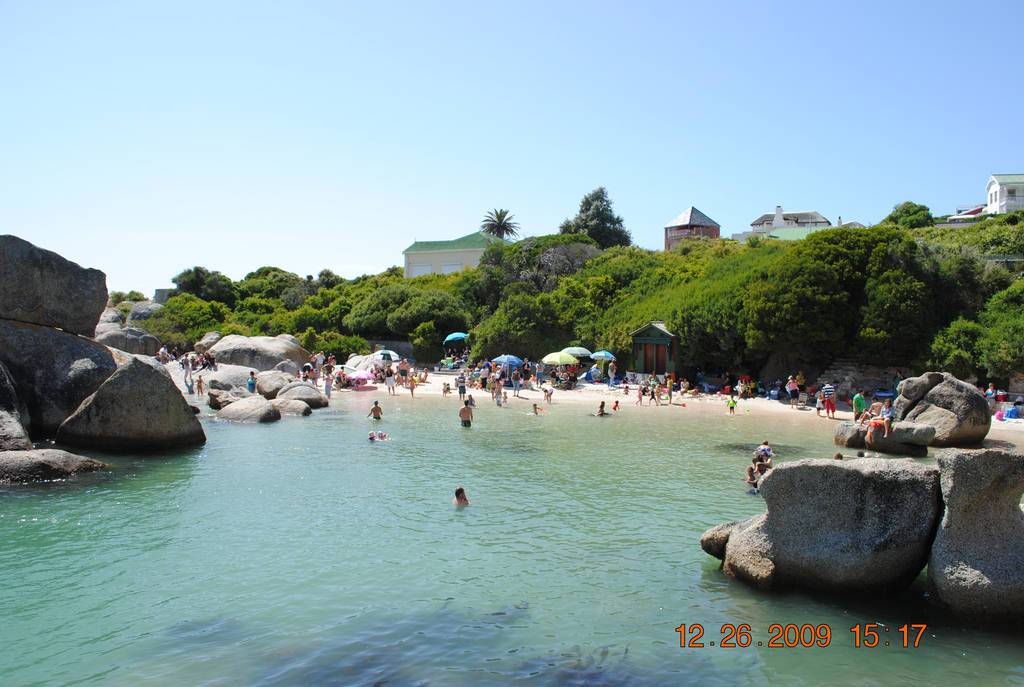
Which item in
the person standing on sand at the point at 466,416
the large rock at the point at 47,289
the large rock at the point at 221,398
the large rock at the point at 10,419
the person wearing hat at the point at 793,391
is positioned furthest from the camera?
the person wearing hat at the point at 793,391

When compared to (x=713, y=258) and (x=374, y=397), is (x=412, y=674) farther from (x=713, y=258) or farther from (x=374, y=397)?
(x=713, y=258)

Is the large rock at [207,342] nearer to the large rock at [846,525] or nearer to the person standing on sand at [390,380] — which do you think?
the person standing on sand at [390,380]

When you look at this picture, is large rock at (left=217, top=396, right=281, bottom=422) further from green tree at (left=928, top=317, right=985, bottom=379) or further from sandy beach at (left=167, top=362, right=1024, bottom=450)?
green tree at (left=928, top=317, right=985, bottom=379)

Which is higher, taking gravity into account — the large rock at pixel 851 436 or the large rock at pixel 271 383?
the large rock at pixel 271 383

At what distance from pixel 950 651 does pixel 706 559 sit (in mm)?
3845

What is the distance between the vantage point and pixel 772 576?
10344 mm

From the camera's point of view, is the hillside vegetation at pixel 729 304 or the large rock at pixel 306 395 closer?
the hillside vegetation at pixel 729 304

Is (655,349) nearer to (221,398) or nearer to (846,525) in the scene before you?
(221,398)

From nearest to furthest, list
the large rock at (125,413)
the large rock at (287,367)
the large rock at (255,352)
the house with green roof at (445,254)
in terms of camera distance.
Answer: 1. the large rock at (125,413)
2. the large rock at (287,367)
3. the large rock at (255,352)
4. the house with green roof at (445,254)

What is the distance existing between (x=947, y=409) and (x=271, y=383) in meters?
27.6

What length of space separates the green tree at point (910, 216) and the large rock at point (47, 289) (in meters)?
58.4

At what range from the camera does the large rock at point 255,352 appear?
42.1 meters

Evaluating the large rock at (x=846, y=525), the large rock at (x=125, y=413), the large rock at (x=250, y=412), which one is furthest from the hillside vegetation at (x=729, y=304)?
the large rock at (x=125, y=413)

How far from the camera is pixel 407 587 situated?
10.9 metres
